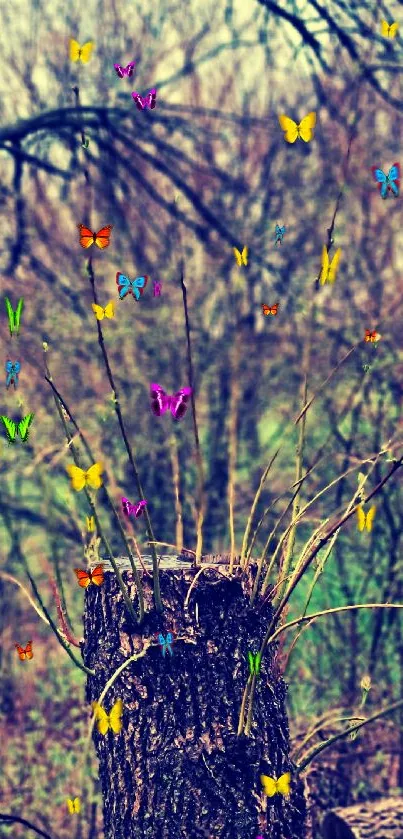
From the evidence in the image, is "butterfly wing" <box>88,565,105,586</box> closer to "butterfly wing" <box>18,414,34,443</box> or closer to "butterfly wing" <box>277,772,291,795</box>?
"butterfly wing" <box>18,414,34,443</box>

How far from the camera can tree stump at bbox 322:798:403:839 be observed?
392 centimetres

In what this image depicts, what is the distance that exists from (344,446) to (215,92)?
2020 millimetres

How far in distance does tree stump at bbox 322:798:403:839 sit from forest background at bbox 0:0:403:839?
1.01 m

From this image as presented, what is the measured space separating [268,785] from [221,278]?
3.19 meters

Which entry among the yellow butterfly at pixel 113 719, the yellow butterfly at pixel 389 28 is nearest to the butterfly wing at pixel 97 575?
the yellow butterfly at pixel 113 719

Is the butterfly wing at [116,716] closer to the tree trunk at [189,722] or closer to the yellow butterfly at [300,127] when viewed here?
the tree trunk at [189,722]

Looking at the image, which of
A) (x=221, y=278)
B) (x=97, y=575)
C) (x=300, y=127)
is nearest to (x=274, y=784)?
(x=97, y=575)

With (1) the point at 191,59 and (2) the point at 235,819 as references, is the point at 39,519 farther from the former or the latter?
(2) the point at 235,819

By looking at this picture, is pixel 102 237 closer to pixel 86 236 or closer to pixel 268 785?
pixel 86 236

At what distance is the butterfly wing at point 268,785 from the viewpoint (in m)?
2.64

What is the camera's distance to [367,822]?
4.01 meters

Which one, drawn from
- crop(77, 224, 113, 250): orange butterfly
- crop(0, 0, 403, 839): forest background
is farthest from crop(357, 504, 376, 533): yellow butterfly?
crop(0, 0, 403, 839): forest background

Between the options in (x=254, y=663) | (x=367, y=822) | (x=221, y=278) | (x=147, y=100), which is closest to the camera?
→ (x=254, y=663)

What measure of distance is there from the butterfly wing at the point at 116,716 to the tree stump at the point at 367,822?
166 centimetres
